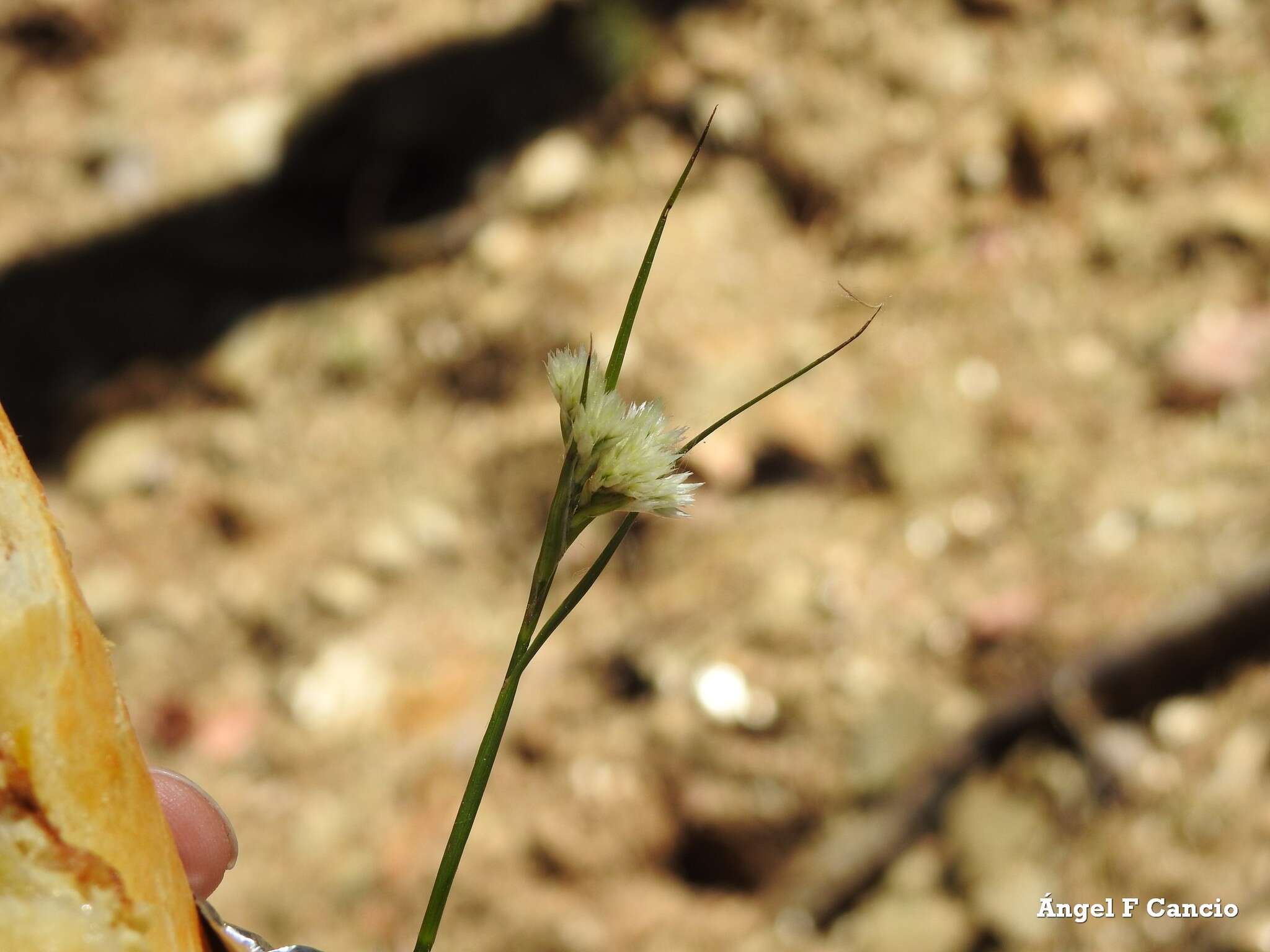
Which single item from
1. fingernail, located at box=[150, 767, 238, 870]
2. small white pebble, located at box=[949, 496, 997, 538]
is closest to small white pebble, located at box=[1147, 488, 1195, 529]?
small white pebble, located at box=[949, 496, 997, 538]

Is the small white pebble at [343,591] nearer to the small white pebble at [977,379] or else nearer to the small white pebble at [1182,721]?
the small white pebble at [977,379]

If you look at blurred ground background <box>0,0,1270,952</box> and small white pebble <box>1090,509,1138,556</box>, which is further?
small white pebble <box>1090,509,1138,556</box>

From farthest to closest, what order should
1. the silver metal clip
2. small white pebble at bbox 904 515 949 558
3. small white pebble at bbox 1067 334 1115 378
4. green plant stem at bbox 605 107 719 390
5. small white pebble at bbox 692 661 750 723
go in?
small white pebble at bbox 1067 334 1115 378 < small white pebble at bbox 904 515 949 558 < small white pebble at bbox 692 661 750 723 < the silver metal clip < green plant stem at bbox 605 107 719 390

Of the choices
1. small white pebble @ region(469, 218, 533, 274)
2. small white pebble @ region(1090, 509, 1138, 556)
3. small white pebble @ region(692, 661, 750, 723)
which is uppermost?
small white pebble @ region(469, 218, 533, 274)

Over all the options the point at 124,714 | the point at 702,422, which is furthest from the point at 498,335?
the point at 124,714

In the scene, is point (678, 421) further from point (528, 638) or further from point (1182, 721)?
point (528, 638)

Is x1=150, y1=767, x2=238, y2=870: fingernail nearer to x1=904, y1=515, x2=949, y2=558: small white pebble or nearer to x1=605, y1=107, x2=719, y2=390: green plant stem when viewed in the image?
x1=605, y1=107, x2=719, y2=390: green plant stem

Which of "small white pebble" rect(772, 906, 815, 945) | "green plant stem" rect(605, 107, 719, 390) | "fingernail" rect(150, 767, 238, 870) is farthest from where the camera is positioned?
"small white pebble" rect(772, 906, 815, 945)

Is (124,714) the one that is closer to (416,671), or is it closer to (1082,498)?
(416,671)
